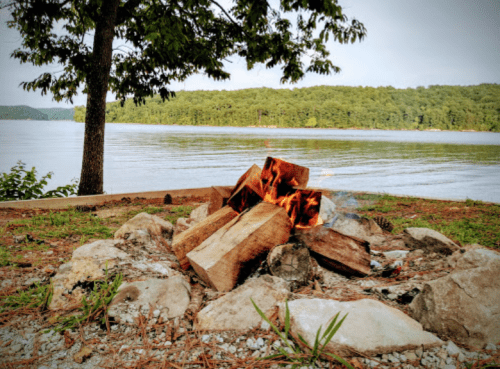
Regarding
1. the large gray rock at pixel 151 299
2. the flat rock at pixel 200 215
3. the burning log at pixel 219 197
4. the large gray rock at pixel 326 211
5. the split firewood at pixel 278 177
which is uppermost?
the split firewood at pixel 278 177

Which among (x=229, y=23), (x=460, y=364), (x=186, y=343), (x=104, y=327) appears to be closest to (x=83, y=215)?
(x=104, y=327)

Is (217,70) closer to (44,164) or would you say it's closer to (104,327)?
(104,327)

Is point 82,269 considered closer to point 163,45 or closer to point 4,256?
point 4,256

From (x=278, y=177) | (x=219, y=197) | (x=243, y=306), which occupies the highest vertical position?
(x=278, y=177)

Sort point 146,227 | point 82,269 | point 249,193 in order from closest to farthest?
1. point 82,269
2. point 249,193
3. point 146,227

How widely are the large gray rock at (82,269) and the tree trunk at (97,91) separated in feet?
13.6

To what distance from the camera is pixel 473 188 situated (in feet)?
34.6

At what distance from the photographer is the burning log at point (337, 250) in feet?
8.89

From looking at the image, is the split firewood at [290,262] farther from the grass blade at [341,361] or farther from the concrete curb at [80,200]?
the concrete curb at [80,200]

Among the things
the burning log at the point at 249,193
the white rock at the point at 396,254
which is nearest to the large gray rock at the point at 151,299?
the burning log at the point at 249,193

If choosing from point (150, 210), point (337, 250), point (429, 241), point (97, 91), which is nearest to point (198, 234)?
point (337, 250)

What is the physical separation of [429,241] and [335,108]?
8709cm

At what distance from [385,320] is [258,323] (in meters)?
0.82

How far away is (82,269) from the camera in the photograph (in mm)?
2459
